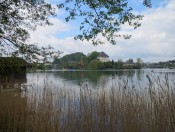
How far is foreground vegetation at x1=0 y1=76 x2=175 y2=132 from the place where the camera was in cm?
512

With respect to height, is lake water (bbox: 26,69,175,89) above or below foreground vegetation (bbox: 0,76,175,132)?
above

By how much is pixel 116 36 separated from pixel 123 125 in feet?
6.64

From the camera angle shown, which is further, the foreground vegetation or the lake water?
the lake water

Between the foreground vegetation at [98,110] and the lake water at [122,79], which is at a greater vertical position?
the lake water at [122,79]

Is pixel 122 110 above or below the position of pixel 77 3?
below

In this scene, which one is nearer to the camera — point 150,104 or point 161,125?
point 161,125

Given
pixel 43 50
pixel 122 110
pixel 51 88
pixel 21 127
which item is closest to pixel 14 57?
pixel 43 50

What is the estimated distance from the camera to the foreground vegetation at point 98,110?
512 cm

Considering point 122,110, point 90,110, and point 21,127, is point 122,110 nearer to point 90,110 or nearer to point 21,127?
point 90,110

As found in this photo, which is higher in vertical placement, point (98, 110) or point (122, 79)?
point (122, 79)

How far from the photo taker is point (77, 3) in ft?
20.3

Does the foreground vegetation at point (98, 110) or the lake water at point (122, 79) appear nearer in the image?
the foreground vegetation at point (98, 110)

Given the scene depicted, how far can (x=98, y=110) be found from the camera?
5801 mm

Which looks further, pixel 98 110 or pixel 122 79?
pixel 122 79
